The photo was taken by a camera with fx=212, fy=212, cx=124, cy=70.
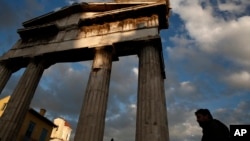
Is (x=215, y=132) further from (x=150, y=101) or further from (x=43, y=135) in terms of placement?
(x=43, y=135)

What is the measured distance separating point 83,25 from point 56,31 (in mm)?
2542

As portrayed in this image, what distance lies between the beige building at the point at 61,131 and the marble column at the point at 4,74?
122 feet

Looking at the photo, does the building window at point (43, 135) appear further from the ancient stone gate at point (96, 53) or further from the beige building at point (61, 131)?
the ancient stone gate at point (96, 53)

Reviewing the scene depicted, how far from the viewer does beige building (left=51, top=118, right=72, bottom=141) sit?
50.4 metres

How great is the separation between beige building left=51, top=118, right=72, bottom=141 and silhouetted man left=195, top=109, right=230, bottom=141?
51.2 metres

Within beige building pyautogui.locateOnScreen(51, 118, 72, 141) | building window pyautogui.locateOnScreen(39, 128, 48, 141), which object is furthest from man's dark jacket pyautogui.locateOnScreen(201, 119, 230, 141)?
→ beige building pyautogui.locateOnScreen(51, 118, 72, 141)

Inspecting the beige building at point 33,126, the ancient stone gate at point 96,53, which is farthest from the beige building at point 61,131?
the ancient stone gate at point 96,53

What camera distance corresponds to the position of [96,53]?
14008 mm

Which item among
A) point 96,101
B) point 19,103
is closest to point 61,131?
point 19,103

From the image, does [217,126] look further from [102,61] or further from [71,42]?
[71,42]

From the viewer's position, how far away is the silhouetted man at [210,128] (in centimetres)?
350

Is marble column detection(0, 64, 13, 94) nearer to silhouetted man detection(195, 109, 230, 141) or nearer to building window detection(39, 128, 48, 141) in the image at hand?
silhouetted man detection(195, 109, 230, 141)

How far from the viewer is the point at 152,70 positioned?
11898mm

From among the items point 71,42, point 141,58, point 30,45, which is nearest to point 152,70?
point 141,58
